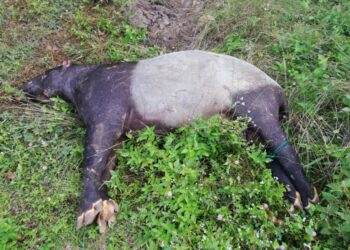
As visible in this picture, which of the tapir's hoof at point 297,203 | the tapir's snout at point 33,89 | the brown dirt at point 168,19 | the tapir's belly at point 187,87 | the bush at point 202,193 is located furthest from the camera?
the brown dirt at point 168,19

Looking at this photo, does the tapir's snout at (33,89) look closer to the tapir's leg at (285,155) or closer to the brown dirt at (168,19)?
the brown dirt at (168,19)

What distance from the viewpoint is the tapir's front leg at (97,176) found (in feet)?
Answer: 8.90

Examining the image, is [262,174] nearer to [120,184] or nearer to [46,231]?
[120,184]

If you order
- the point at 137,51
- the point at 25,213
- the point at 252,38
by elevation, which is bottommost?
the point at 25,213

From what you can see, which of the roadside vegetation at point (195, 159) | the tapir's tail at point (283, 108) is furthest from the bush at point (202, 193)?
the tapir's tail at point (283, 108)

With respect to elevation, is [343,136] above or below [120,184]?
above

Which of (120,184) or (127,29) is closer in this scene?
(120,184)

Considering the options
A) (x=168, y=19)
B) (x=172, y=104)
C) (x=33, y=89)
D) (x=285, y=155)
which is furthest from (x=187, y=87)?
(x=168, y=19)

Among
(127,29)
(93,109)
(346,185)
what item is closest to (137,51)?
(127,29)

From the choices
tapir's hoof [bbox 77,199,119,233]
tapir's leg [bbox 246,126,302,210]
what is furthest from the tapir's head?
tapir's leg [bbox 246,126,302,210]

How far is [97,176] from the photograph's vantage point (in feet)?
9.47

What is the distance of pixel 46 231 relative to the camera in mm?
2682

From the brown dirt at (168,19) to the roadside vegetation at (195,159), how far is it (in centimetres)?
23

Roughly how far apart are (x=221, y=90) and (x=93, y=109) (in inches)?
41.6
